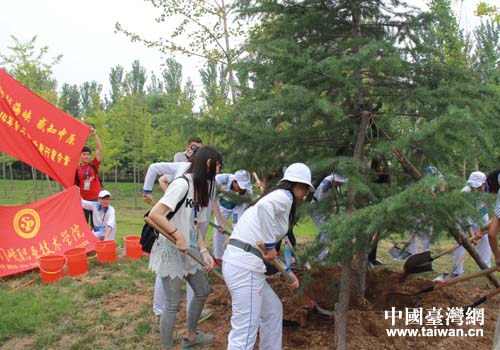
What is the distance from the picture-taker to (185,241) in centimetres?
340

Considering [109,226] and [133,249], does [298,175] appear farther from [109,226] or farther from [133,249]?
[109,226]

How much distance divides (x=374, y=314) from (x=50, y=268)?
4283mm

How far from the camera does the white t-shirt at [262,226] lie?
282 cm

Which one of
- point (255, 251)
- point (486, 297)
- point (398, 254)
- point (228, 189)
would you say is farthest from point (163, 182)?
point (398, 254)

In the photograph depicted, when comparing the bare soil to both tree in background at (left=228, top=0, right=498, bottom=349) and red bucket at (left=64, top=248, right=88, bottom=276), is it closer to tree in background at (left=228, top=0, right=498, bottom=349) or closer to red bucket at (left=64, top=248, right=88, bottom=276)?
red bucket at (left=64, top=248, right=88, bottom=276)

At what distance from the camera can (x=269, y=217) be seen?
2.83 m

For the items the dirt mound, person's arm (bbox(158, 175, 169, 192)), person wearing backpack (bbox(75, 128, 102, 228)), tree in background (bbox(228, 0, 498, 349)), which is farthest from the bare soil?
person wearing backpack (bbox(75, 128, 102, 228))

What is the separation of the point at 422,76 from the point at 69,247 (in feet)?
18.0

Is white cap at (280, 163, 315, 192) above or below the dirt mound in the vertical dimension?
above

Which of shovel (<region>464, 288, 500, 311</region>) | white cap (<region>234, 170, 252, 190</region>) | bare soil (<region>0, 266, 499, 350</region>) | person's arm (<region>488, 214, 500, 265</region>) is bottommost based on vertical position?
bare soil (<region>0, 266, 499, 350</region>)

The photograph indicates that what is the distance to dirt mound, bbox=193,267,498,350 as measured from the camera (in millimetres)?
3746

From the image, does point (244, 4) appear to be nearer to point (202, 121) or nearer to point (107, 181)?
point (202, 121)

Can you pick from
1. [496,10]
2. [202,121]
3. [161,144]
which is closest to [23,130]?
[202,121]

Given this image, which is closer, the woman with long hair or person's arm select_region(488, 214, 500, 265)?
the woman with long hair
